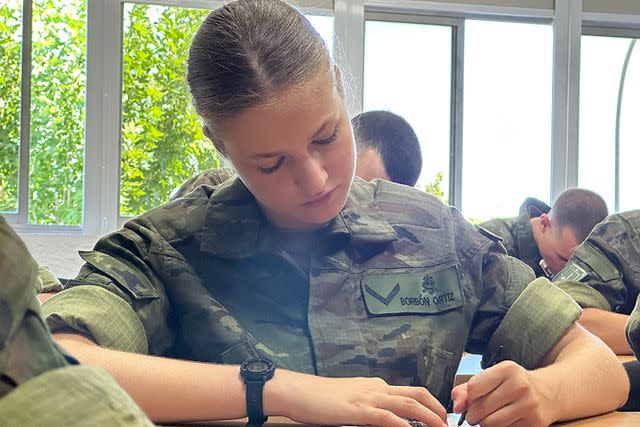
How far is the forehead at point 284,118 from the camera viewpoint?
4.03 ft

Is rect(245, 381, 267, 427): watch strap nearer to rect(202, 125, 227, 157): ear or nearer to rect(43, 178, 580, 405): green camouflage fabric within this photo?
rect(43, 178, 580, 405): green camouflage fabric

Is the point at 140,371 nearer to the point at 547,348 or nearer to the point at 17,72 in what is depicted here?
the point at 547,348

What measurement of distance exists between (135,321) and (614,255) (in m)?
1.75

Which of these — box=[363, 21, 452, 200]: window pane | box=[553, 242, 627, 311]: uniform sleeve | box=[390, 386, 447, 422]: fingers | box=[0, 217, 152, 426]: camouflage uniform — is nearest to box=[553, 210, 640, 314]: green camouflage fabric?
box=[553, 242, 627, 311]: uniform sleeve

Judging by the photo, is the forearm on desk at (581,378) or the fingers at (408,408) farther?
the forearm on desk at (581,378)

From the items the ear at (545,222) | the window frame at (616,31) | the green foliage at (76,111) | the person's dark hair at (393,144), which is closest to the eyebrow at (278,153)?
the person's dark hair at (393,144)

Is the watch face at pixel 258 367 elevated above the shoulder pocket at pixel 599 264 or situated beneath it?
situated beneath

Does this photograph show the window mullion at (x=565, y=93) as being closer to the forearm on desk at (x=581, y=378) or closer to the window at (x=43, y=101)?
the window at (x=43, y=101)

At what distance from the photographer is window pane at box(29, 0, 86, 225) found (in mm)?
5238

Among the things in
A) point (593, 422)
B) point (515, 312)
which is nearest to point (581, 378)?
point (593, 422)

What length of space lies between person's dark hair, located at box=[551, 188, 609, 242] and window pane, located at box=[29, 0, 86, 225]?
10.6 feet

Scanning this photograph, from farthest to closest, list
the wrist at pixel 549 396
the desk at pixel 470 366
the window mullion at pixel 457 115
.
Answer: the window mullion at pixel 457 115, the desk at pixel 470 366, the wrist at pixel 549 396

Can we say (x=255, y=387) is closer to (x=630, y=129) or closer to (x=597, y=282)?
(x=597, y=282)

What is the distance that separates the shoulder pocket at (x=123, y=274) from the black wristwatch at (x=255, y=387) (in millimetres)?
214
